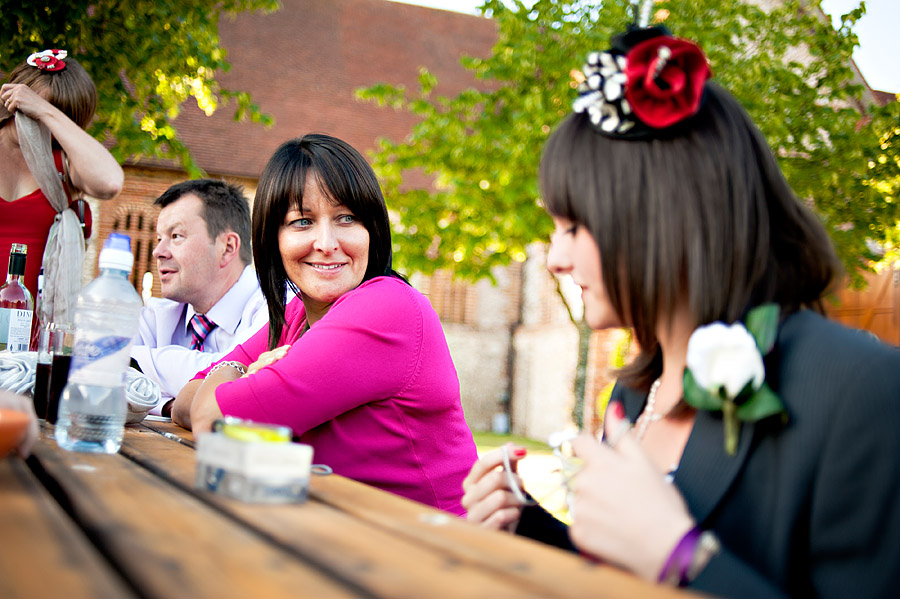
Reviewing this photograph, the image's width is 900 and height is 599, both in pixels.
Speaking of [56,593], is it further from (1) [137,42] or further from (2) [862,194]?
(2) [862,194]

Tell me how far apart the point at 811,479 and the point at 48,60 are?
332 cm

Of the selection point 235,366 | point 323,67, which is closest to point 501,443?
point 323,67

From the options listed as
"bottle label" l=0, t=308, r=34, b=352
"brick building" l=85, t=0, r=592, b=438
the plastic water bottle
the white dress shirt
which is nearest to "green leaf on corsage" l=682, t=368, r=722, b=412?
the plastic water bottle

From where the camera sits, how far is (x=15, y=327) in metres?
2.68

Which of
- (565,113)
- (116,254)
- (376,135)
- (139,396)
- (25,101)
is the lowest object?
(139,396)

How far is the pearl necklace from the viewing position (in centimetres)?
172

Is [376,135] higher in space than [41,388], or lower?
higher

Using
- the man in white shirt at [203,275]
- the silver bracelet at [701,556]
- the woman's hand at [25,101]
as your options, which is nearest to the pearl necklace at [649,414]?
the silver bracelet at [701,556]

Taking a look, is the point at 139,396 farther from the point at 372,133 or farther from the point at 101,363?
the point at 372,133

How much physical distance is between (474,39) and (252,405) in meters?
26.7

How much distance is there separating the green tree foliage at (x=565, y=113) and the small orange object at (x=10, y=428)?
9.16m

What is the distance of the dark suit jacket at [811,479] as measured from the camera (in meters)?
1.14

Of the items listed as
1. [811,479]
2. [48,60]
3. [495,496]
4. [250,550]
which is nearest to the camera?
[250,550]

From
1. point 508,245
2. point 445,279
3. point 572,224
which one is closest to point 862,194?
point 508,245
